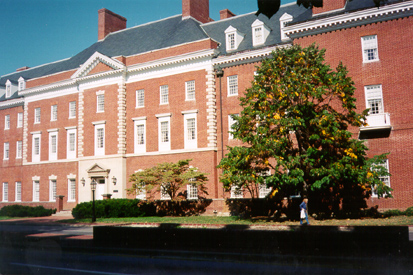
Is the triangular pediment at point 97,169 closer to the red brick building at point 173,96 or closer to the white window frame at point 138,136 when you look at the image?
the red brick building at point 173,96

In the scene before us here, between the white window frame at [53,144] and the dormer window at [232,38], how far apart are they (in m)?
Answer: 21.9

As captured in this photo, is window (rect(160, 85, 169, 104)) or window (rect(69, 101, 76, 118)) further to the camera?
window (rect(69, 101, 76, 118))

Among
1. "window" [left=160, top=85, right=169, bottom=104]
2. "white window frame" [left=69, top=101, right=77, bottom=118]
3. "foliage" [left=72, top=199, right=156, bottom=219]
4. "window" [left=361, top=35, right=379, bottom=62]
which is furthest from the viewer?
"white window frame" [left=69, top=101, right=77, bottom=118]

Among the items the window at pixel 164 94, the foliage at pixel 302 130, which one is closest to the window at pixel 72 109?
the window at pixel 164 94

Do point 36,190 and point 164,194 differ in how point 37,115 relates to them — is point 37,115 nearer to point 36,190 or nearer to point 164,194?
point 36,190

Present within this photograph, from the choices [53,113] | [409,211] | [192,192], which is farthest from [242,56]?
[53,113]

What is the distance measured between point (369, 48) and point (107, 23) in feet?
102

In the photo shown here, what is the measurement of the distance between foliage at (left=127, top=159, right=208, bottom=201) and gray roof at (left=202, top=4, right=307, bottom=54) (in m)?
11.5

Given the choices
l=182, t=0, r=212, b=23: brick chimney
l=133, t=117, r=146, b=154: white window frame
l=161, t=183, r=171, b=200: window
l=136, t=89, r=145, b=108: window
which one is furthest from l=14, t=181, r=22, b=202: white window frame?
l=182, t=0, r=212, b=23: brick chimney

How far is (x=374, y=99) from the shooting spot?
2608cm

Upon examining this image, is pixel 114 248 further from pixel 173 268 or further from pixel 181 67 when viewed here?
pixel 181 67

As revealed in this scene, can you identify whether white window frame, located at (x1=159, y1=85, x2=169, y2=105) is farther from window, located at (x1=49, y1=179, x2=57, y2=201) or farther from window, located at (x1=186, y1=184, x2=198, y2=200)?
window, located at (x1=49, y1=179, x2=57, y2=201)

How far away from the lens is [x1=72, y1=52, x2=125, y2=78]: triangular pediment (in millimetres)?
38062

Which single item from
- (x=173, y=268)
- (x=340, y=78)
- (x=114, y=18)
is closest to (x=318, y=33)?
(x=340, y=78)
